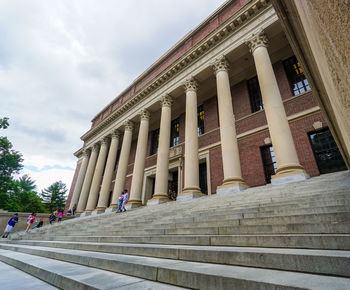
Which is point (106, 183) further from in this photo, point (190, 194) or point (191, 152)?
point (190, 194)

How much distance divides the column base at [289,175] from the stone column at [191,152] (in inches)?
171

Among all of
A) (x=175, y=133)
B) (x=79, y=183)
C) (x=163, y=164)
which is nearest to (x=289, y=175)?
(x=163, y=164)

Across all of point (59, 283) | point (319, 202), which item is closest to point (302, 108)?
point (319, 202)

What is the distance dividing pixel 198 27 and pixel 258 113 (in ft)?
29.5

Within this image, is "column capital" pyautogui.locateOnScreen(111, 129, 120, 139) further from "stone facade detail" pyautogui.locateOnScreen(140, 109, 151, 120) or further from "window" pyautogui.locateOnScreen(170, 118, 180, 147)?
"window" pyautogui.locateOnScreen(170, 118, 180, 147)

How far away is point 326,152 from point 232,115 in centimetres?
542

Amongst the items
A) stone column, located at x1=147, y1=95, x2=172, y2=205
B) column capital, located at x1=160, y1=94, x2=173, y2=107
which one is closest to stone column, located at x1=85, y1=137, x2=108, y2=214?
stone column, located at x1=147, y1=95, x2=172, y2=205

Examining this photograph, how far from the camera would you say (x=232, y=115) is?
10875 millimetres

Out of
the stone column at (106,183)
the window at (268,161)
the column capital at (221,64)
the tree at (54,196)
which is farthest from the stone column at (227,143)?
the tree at (54,196)

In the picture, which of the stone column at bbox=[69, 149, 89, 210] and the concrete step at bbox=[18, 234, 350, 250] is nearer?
the concrete step at bbox=[18, 234, 350, 250]

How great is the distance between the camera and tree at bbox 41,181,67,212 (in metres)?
57.7

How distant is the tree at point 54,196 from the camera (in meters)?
57.7

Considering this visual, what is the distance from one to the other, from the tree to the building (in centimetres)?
4920

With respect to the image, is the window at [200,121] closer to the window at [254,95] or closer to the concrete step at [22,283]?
the window at [254,95]
